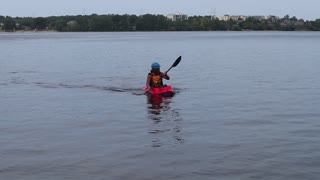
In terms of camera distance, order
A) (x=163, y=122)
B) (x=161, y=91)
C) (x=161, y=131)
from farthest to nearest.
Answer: (x=161, y=91), (x=163, y=122), (x=161, y=131)

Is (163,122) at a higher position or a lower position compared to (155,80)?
lower

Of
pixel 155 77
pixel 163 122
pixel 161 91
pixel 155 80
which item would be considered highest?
pixel 155 77

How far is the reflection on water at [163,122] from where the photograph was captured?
14.5 meters

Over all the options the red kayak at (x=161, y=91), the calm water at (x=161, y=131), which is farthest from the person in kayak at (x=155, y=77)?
the calm water at (x=161, y=131)

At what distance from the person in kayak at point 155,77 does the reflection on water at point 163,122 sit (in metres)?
0.44

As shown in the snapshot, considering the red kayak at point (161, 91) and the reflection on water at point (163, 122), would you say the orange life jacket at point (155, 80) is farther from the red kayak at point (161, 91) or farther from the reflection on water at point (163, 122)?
the reflection on water at point (163, 122)

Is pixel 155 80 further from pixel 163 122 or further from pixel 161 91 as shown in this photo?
pixel 163 122

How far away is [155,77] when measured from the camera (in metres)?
22.2

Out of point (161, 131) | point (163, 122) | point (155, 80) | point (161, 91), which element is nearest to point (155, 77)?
point (155, 80)

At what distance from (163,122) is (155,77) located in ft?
16.7

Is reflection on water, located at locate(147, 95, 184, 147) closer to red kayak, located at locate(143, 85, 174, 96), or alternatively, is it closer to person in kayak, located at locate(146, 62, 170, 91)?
red kayak, located at locate(143, 85, 174, 96)

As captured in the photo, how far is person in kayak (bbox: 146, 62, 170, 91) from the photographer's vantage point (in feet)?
72.4

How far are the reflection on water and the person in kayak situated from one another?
1.43 feet

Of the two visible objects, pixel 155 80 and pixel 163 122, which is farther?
pixel 155 80
